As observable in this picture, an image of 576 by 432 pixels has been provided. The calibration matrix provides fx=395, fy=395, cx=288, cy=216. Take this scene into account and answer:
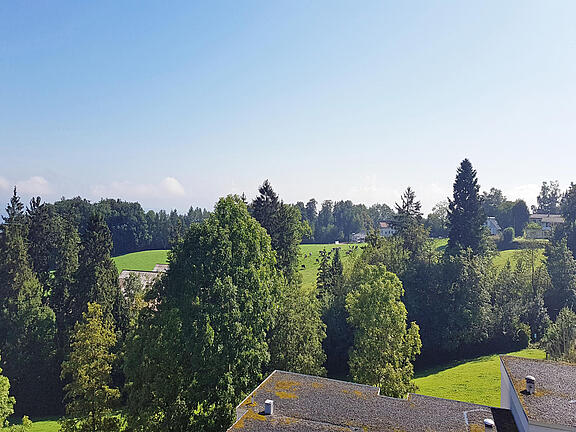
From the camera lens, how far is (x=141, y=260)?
338ft

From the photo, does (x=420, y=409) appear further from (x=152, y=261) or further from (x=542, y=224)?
(x=542, y=224)

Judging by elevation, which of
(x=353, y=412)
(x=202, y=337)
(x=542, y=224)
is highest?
(x=542, y=224)

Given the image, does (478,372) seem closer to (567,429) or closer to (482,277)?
(482,277)

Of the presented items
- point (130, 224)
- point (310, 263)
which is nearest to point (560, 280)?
point (310, 263)

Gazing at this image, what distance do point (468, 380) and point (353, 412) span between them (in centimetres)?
2237

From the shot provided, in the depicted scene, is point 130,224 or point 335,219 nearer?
point 130,224

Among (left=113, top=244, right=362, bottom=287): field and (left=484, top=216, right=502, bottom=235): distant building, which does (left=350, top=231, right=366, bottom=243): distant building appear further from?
(left=484, top=216, right=502, bottom=235): distant building

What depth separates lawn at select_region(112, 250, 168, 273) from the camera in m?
95.2

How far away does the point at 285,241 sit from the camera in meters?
46.8

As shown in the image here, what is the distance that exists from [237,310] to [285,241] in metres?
24.0

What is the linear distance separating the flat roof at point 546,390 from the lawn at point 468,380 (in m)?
12.0

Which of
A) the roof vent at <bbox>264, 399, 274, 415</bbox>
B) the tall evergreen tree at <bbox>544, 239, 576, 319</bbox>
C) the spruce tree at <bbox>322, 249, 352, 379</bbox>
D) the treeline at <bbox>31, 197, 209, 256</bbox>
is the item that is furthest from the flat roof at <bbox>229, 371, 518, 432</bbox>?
the treeline at <bbox>31, 197, 209, 256</bbox>

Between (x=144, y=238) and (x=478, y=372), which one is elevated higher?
(x=144, y=238)

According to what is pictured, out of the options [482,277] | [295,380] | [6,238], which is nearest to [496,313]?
[482,277]
